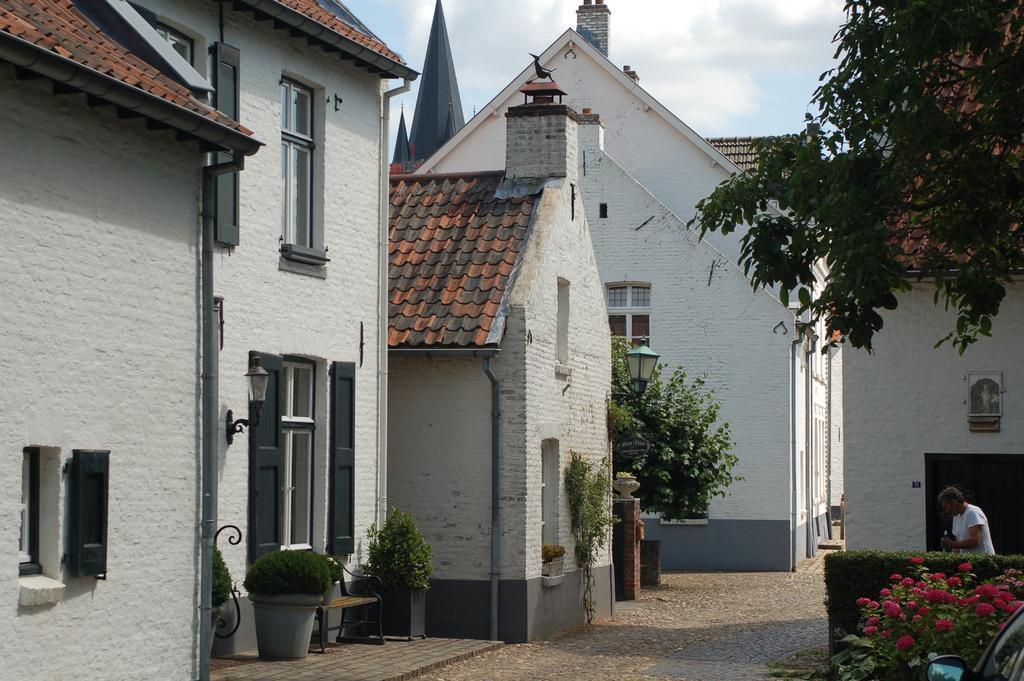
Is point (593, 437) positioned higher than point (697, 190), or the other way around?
point (697, 190)

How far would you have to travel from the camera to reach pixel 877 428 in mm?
17688

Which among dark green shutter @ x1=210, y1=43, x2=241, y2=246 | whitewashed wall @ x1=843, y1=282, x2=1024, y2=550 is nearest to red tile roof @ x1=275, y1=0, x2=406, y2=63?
dark green shutter @ x1=210, y1=43, x2=241, y2=246

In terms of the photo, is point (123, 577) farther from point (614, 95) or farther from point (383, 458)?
point (614, 95)

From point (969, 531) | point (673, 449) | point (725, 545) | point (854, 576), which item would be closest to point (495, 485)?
point (854, 576)

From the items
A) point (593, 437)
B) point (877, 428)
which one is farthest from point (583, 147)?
point (877, 428)

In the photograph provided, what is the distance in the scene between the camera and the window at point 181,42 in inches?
526

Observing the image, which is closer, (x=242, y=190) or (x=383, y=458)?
(x=242, y=190)

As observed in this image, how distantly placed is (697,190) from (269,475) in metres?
19.3

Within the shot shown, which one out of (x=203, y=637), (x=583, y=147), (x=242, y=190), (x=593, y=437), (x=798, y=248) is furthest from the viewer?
(x=583, y=147)

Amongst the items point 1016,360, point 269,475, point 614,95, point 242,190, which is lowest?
point 269,475

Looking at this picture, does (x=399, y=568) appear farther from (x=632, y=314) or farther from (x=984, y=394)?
(x=632, y=314)

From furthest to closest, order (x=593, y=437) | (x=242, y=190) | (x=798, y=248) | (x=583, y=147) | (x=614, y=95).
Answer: (x=614, y=95) < (x=583, y=147) < (x=593, y=437) < (x=242, y=190) < (x=798, y=248)

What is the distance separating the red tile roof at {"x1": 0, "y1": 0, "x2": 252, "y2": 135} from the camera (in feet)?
30.7

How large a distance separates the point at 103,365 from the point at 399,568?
21.2 ft
